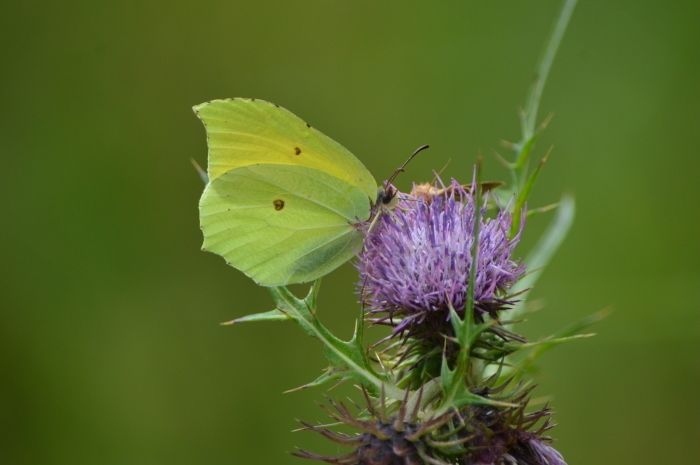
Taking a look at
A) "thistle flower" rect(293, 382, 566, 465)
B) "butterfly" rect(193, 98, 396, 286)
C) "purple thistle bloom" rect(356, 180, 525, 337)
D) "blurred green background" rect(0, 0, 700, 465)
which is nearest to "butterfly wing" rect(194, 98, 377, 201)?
"butterfly" rect(193, 98, 396, 286)

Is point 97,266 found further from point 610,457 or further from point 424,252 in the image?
point 610,457

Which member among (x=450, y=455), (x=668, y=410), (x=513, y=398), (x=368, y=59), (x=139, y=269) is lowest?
(x=668, y=410)

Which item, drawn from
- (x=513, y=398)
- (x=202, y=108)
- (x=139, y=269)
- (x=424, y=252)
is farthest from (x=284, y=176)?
(x=139, y=269)

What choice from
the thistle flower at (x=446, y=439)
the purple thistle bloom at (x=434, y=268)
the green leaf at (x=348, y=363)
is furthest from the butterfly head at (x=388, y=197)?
the thistle flower at (x=446, y=439)

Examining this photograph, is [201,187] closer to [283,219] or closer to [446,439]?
[283,219]

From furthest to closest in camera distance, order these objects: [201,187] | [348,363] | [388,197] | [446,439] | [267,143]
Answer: [201,187], [267,143], [388,197], [348,363], [446,439]

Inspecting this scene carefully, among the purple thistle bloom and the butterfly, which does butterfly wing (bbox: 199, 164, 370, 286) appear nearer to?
the butterfly

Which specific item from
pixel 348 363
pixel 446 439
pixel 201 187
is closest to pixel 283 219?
pixel 348 363
